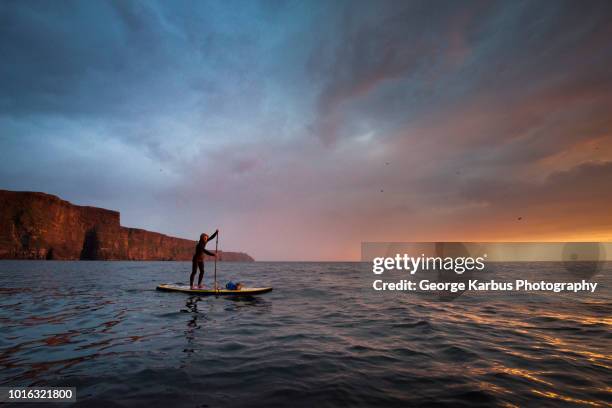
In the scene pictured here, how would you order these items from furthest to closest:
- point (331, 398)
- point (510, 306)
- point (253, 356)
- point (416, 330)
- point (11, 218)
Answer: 1. point (11, 218)
2. point (510, 306)
3. point (416, 330)
4. point (253, 356)
5. point (331, 398)

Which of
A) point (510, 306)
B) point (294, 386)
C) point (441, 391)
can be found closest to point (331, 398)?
point (294, 386)

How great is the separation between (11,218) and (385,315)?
143505mm

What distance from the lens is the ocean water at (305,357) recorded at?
195 inches

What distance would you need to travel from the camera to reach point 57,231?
120500 mm

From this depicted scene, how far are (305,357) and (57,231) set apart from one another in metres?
150

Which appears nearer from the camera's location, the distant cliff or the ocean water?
the ocean water

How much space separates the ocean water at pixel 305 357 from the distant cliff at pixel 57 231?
129 m

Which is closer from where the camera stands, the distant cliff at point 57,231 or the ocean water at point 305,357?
the ocean water at point 305,357

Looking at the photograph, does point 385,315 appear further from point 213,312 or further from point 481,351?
point 213,312

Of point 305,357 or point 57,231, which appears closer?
point 305,357

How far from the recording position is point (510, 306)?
15812mm

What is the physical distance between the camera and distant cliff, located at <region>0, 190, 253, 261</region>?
108 meters

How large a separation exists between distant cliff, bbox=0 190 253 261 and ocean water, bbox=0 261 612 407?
12941cm

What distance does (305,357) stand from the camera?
6.95 meters
